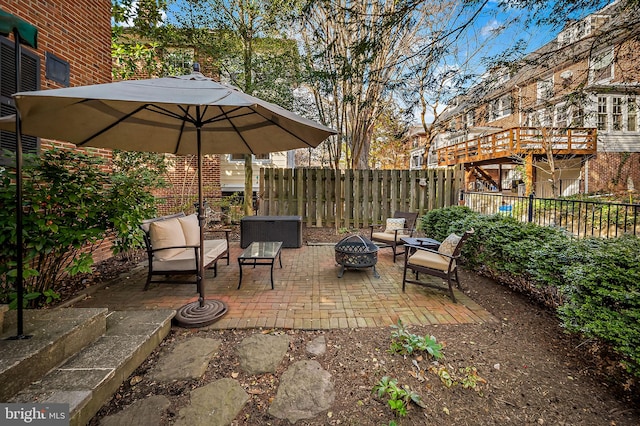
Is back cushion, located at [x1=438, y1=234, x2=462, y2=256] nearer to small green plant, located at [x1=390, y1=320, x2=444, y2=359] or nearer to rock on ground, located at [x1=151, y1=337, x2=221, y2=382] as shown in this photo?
small green plant, located at [x1=390, y1=320, x2=444, y2=359]

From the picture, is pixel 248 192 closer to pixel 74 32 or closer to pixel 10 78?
pixel 74 32

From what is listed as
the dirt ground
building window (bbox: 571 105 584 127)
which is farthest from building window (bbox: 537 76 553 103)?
the dirt ground

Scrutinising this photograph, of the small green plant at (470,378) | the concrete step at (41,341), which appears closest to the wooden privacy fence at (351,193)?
the concrete step at (41,341)

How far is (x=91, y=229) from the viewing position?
119 inches

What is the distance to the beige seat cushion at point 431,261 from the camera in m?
3.59

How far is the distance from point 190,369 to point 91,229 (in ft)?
6.59

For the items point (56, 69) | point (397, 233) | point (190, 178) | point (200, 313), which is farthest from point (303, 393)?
point (190, 178)

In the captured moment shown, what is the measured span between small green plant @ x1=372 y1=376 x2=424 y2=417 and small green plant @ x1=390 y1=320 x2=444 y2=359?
0.41 metres

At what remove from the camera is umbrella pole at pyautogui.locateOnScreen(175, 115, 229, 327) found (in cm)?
285

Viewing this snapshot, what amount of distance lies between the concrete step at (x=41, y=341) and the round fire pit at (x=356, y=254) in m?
2.96

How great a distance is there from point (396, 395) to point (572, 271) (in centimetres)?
203

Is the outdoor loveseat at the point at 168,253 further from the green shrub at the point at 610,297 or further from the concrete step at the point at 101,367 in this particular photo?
the green shrub at the point at 610,297

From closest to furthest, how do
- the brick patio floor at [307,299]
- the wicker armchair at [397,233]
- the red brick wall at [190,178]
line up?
the brick patio floor at [307,299], the wicker armchair at [397,233], the red brick wall at [190,178]

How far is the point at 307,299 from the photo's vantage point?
11.6 ft
